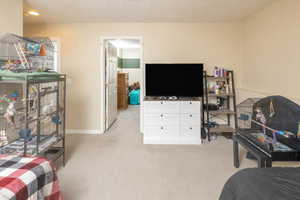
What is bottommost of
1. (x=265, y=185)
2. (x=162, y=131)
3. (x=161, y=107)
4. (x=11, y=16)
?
(x=162, y=131)

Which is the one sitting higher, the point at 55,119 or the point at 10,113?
the point at 10,113

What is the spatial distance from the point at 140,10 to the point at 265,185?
325cm

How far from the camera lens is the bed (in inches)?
41.6

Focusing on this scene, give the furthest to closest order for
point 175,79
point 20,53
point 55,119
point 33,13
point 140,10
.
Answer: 1. point 175,79
2. point 33,13
3. point 140,10
4. point 55,119
5. point 20,53

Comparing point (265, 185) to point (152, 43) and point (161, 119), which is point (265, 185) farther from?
point (152, 43)

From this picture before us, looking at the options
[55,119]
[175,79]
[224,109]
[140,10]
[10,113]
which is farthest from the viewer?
[224,109]

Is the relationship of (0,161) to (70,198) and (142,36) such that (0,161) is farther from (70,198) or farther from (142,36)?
(142,36)

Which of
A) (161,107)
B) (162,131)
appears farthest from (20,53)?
(162,131)

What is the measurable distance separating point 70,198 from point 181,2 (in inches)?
124

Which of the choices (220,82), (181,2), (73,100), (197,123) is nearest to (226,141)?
(197,123)

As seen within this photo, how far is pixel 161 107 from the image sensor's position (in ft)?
11.8

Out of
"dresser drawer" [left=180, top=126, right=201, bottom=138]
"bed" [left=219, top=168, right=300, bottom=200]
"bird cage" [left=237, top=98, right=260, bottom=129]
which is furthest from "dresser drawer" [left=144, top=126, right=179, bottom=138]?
"bed" [left=219, top=168, right=300, bottom=200]

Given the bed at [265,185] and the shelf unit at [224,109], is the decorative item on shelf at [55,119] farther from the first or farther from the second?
the shelf unit at [224,109]

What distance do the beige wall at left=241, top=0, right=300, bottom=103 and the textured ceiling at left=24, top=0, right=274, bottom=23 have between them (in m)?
0.27
